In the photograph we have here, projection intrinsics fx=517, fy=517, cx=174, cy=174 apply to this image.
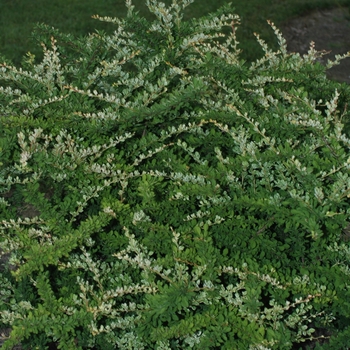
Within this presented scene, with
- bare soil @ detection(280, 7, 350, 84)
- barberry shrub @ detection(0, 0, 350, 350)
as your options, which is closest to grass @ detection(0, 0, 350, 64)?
bare soil @ detection(280, 7, 350, 84)

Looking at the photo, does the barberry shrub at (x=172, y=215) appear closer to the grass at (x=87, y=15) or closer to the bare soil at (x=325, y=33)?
the grass at (x=87, y=15)

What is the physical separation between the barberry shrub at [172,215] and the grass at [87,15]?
3723mm

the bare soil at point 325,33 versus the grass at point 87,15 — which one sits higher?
the grass at point 87,15

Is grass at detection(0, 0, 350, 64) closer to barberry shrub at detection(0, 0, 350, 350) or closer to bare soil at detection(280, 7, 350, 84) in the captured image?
bare soil at detection(280, 7, 350, 84)

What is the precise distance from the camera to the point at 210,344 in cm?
151

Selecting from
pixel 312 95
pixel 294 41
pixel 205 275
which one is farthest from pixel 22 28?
pixel 205 275

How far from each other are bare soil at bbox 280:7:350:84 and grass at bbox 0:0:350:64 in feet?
0.53

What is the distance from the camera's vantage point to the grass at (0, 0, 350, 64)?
579cm

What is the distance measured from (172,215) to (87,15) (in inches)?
201

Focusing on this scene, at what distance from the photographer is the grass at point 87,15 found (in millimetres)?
5789

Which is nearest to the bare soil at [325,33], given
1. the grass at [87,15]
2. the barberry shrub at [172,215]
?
the grass at [87,15]

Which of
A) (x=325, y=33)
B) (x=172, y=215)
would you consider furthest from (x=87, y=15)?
Result: (x=172, y=215)

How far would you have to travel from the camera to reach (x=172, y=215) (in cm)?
179

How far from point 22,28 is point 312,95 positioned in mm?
4654
